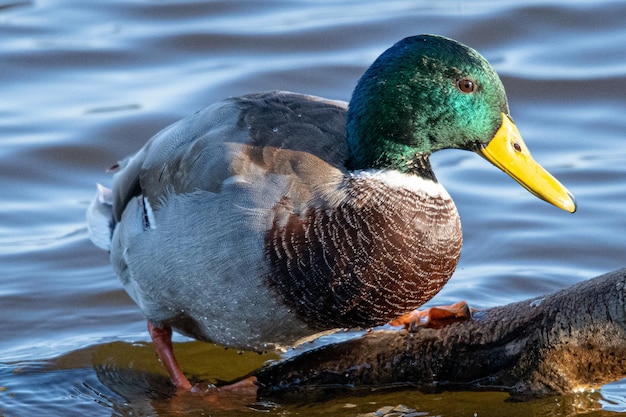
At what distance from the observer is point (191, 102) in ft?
A: 28.9

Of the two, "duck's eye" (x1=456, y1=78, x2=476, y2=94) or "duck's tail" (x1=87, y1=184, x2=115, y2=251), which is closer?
"duck's eye" (x1=456, y1=78, x2=476, y2=94)

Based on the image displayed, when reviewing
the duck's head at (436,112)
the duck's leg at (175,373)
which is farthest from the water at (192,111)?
the duck's head at (436,112)

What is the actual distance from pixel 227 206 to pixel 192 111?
3.82 m

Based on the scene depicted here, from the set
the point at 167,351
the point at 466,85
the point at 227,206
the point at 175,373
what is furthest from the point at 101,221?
the point at 466,85

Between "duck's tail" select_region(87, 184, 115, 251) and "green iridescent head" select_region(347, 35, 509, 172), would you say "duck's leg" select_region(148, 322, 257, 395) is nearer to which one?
"duck's tail" select_region(87, 184, 115, 251)

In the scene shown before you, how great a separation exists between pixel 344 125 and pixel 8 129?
165 inches

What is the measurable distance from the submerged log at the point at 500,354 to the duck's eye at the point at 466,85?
0.90m

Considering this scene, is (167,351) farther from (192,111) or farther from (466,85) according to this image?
(192,111)

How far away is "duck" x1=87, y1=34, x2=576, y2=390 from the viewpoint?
473cm

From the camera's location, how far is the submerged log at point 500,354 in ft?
14.5

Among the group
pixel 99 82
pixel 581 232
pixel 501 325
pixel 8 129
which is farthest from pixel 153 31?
pixel 501 325

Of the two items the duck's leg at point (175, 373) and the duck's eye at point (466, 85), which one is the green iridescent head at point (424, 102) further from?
the duck's leg at point (175, 373)

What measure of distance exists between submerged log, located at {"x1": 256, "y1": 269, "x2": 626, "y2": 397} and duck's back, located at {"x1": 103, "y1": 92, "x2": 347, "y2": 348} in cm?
26

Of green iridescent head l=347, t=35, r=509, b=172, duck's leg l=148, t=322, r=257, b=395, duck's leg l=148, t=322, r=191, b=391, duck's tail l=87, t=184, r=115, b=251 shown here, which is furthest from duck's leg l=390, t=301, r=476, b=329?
duck's tail l=87, t=184, r=115, b=251
